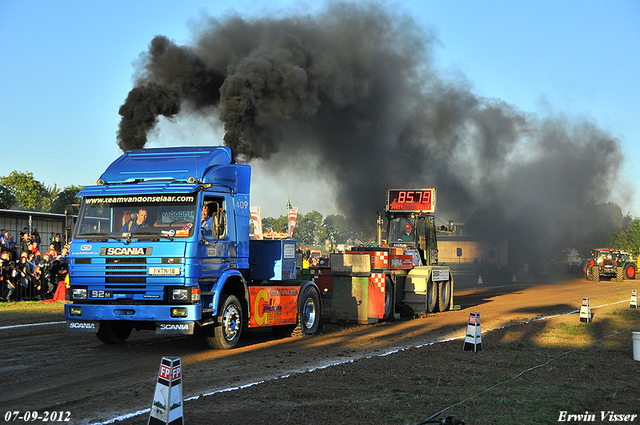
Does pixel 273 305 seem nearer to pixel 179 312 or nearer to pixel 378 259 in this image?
pixel 179 312

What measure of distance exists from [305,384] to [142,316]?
3171mm

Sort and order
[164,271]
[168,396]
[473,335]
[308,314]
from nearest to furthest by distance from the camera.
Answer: [168,396] → [164,271] → [473,335] → [308,314]

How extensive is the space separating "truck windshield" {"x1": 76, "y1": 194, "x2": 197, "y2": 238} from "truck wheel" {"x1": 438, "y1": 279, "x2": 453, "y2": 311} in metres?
11.3

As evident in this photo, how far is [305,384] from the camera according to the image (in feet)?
24.1

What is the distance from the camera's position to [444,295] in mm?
19125

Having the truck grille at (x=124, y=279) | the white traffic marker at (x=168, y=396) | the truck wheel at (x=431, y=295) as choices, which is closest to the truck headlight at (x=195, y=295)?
the truck grille at (x=124, y=279)

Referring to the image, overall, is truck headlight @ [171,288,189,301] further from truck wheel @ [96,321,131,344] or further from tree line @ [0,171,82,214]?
tree line @ [0,171,82,214]

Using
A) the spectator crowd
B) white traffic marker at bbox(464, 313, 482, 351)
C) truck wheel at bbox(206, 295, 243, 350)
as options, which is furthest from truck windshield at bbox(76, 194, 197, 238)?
the spectator crowd

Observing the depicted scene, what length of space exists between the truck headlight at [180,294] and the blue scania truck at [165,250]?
16mm

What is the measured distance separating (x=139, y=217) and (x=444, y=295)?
1235 centimetres

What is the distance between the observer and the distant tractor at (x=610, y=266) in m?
41.9

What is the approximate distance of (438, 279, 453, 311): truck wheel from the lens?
1862cm

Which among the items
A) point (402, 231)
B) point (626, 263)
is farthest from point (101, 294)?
point (626, 263)

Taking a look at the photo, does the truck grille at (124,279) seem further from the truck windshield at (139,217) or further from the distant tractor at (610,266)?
the distant tractor at (610,266)
